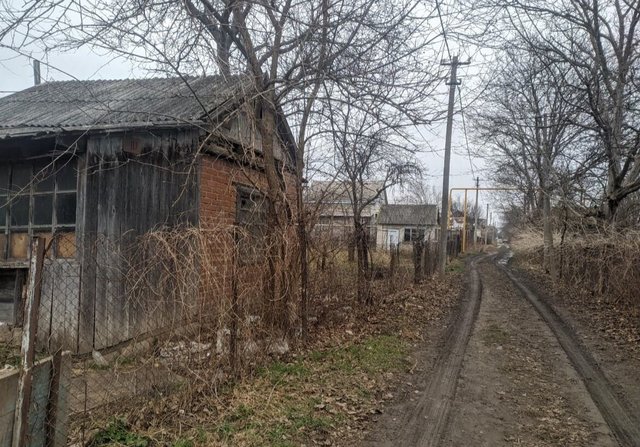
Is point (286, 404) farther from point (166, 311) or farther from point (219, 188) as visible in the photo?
point (219, 188)

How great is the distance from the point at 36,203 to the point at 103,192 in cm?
142

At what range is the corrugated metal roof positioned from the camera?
22.9 ft

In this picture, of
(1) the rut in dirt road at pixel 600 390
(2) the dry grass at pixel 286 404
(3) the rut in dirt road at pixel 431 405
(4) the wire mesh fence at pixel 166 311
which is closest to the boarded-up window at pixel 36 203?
(4) the wire mesh fence at pixel 166 311

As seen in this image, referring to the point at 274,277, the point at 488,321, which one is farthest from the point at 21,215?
the point at 488,321

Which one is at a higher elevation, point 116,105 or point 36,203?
point 116,105

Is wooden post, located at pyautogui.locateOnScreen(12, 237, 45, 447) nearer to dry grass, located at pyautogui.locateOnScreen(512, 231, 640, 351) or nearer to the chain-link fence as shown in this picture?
the chain-link fence

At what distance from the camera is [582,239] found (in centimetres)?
1480

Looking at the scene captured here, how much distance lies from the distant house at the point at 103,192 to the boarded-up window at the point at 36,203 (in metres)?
0.02

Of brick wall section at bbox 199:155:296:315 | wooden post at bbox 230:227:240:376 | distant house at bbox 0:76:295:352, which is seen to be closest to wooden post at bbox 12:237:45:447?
brick wall section at bbox 199:155:296:315

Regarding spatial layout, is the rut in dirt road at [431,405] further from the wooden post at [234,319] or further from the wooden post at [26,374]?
the wooden post at [26,374]

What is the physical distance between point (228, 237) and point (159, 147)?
3.08 m

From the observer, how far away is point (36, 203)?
7770 mm

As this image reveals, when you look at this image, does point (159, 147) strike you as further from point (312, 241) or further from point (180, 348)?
point (180, 348)

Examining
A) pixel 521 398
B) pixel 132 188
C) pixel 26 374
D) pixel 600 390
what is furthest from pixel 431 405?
pixel 132 188
